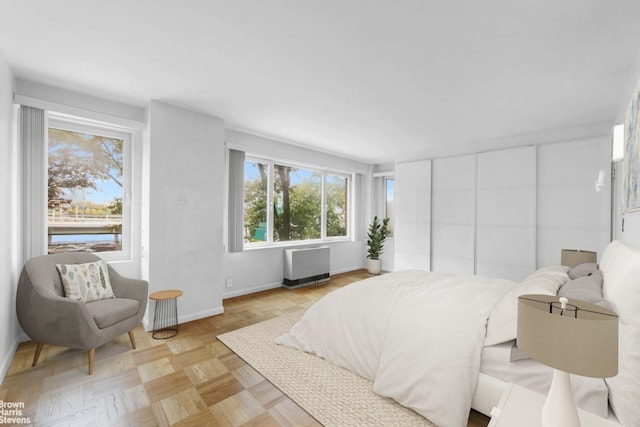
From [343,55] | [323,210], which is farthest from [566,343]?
[323,210]

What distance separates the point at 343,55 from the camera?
85.0 inches

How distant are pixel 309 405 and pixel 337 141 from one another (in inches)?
147

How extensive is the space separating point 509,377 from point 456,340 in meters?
0.32

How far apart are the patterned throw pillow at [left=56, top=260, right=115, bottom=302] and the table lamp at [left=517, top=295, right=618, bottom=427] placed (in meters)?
3.30

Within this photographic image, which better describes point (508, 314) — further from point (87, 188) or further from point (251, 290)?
point (87, 188)

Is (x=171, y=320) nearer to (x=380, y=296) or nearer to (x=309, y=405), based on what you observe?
(x=309, y=405)

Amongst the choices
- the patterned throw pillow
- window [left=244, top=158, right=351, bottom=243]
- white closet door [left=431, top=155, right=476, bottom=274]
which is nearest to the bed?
the patterned throw pillow

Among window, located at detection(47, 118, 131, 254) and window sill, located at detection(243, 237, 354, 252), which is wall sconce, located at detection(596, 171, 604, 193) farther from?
window, located at detection(47, 118, 131, 254)

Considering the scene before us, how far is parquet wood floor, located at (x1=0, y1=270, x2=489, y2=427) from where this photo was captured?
A: 1.85 meters

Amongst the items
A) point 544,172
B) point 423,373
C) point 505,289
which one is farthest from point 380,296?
point 544,172

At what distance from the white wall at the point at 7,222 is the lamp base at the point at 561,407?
3.45m

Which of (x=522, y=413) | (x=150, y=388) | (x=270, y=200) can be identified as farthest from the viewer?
(x=270, y=200)

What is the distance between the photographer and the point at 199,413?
6.21 feet

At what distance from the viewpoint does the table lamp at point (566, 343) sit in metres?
0.86
